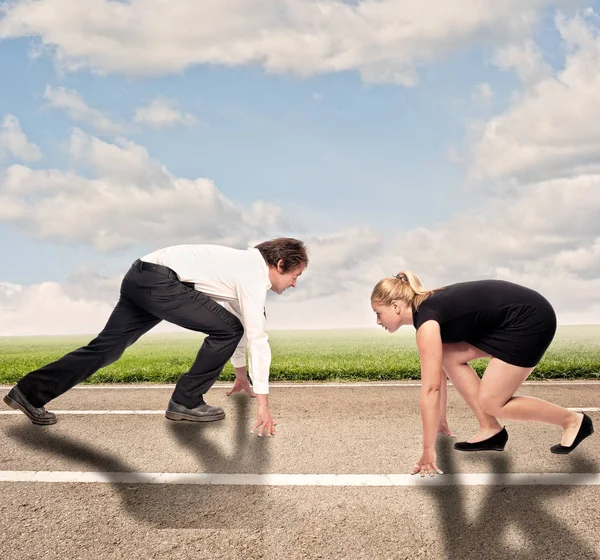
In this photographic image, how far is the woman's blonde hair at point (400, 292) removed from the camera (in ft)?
13.5

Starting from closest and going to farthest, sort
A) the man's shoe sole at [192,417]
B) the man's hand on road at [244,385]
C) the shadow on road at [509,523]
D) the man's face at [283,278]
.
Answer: the shadow on road at [509,523] → the man's face at [283,278] → the man's shoe sole at [192,417] → the man's hand on road at [244,385]

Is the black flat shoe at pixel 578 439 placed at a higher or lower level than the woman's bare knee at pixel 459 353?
lower

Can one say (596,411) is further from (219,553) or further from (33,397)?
(33,397)

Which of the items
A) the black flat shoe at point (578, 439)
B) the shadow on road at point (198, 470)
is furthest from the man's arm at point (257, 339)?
the black flat shoe at point (578, 439)

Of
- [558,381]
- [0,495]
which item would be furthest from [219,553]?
[558,381]

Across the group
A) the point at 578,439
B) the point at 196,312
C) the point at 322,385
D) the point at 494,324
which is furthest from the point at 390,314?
the point at 322,385

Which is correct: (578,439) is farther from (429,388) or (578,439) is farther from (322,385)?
(322,385)

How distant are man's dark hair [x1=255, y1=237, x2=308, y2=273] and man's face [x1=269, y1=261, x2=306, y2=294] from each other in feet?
0.09

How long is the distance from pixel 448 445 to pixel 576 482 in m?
1.00

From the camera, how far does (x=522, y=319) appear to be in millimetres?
4211

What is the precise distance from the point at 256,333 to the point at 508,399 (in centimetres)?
180

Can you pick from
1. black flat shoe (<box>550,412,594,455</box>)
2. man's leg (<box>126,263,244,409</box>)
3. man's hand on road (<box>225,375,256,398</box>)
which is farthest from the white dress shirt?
black flat shoe (<box>550,412,594,455</box>)

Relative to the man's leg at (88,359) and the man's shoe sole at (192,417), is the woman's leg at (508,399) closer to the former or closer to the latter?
the man's shoe sole at (192,417)

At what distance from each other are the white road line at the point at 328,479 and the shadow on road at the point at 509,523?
108 millimetres
